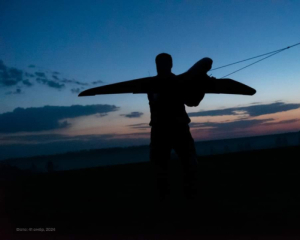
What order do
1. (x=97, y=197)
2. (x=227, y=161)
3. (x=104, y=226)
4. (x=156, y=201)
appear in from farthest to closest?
(x=227, y=161) → (x=97, y=197) → (x=156, y=201) → (x=104, y=226)

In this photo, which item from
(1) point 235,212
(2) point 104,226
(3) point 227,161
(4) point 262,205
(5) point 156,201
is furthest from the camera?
(3) point 227,161

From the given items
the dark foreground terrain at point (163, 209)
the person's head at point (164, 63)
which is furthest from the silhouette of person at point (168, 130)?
the dark foreground terrain at point (163, 209)

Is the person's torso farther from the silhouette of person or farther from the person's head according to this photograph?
the person's head

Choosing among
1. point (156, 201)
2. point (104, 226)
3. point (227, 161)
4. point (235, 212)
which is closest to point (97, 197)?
point (156, 201)

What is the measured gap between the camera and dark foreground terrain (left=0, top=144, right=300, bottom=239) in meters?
3.15

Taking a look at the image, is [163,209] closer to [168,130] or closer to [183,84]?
[168,130]

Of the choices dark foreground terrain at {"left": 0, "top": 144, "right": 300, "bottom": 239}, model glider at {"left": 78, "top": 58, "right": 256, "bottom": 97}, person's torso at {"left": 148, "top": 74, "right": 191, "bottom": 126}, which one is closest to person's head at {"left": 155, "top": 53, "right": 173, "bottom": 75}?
model glider at {"left": 78, "top": 58, "right": 256, "bottom": 97}

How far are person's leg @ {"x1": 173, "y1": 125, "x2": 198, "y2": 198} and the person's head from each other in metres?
0.91

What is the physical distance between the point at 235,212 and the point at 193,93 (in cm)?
177

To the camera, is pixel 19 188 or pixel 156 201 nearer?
pixel 156 201

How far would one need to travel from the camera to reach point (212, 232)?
3.03 meters

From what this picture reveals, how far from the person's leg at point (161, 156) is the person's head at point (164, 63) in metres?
0.89

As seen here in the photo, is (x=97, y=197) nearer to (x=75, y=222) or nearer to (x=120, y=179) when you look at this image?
(x=75, y=222)

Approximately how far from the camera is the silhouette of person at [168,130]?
4.13 meters
